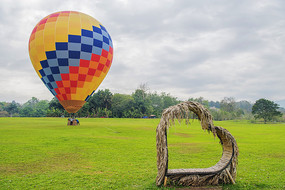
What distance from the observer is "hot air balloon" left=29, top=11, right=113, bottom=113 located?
26.4 m

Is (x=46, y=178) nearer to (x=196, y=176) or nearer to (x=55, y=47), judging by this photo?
(x=196, y=176)

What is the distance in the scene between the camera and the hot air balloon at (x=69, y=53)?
2639cm

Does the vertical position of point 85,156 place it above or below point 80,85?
below

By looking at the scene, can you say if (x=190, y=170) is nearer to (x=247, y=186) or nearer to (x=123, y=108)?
(x=247, y=186)

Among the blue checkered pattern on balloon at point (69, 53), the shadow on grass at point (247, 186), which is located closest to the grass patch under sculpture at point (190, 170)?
the shadow on grass at point (247, 186)

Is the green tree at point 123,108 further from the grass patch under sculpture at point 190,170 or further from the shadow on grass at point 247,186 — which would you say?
the shadow on grass at point 247,186

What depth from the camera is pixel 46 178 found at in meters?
9.33

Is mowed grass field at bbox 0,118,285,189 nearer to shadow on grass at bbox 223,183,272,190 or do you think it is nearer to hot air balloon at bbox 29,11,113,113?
shadow on grass at bbox 223,183,272,190

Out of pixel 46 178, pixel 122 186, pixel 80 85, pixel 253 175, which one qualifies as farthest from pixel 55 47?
pixel 253 175

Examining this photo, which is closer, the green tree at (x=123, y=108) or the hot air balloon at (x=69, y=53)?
the hot air balloon at (x=69, y=53)

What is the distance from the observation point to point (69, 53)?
26469 millimetres

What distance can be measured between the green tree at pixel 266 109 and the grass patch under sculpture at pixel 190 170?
76.6 meters

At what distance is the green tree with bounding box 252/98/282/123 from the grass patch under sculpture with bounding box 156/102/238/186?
76620mm

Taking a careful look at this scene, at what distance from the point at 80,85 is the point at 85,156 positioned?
15.8 meters
